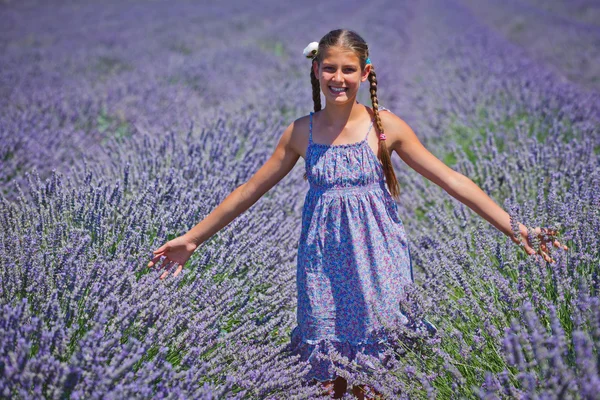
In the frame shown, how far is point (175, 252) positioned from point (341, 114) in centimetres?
75

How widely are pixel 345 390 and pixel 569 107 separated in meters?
2.85

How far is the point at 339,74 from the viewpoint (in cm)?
169

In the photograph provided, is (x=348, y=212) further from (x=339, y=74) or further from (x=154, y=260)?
(x=154, y=260)

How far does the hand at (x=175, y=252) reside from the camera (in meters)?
1.83

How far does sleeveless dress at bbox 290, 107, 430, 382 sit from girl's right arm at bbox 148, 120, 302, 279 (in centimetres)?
8

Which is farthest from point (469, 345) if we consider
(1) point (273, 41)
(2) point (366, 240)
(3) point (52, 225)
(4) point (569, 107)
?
(1) point (273, 41)

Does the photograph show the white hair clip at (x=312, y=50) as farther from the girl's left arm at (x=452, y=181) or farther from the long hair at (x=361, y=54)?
the girl's left arm at (x=452, y=181)

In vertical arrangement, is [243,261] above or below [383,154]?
below

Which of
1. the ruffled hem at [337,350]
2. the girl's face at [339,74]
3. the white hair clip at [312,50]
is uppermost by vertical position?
the white hair clip at [312,50]

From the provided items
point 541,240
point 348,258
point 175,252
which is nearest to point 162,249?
point 175,252

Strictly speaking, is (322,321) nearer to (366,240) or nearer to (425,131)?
(366,240)

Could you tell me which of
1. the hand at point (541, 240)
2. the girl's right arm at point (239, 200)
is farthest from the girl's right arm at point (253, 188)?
the hand at point (541, 240)

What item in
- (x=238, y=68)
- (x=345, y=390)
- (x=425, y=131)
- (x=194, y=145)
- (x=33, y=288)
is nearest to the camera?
(x=33, y=288)

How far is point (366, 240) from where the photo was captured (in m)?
1.78
